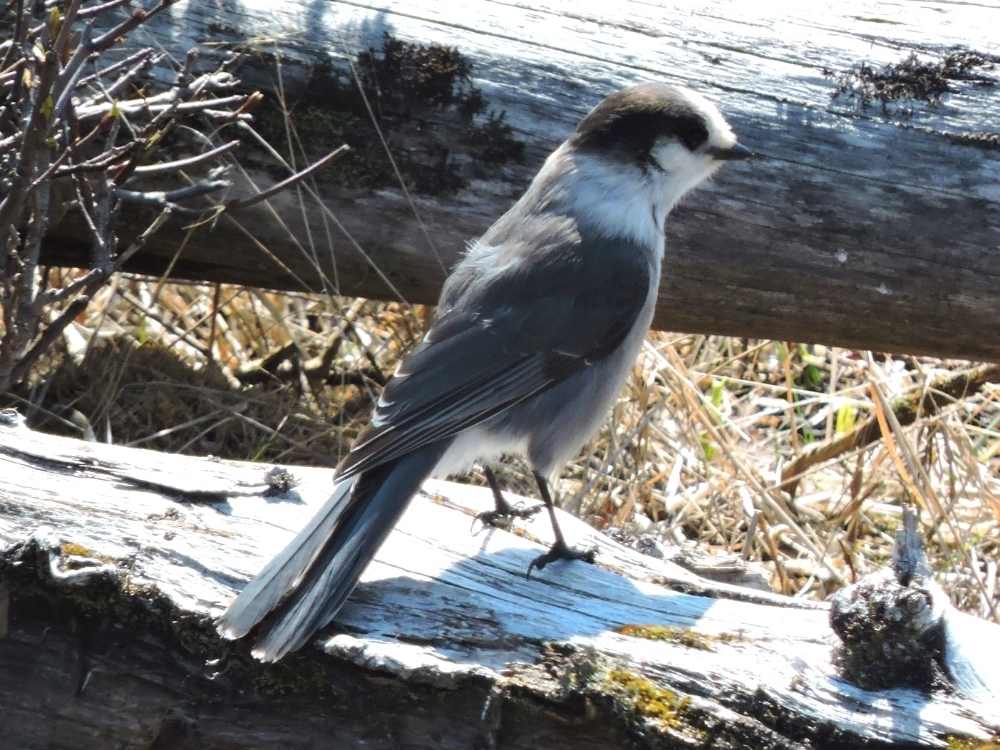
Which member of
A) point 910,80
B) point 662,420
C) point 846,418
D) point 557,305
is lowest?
point 557,305

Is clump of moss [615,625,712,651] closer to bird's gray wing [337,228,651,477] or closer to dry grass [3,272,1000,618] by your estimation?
bird's gray wing [337,228,651,477]

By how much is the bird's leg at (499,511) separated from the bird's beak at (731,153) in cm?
118

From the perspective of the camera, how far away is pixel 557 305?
10.8 ft

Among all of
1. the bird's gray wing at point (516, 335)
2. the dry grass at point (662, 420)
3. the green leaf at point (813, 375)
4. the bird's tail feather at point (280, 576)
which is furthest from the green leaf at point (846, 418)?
the bird's tail feather at point (280, 576)

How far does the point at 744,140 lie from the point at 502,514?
1505 mm

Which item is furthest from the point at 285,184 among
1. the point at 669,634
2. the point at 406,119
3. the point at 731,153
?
the point at 669,634

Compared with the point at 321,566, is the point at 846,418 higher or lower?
higher

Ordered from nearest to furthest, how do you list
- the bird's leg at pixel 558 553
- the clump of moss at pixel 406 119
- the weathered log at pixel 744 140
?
1. the bird's leg at pixel 558 553
2. the weathered log at pixel 744 140
3. the clump of moss at pixel 406 119

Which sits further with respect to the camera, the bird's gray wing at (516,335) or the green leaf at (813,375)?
the green leaf at (813,375)

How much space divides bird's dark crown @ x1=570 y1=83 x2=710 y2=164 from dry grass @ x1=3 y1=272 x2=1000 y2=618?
120cm

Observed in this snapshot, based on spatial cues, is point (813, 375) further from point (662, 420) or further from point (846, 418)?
point (662, 420)

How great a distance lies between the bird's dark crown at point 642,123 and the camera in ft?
11.0

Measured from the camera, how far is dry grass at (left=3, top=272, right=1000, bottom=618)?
4.20m

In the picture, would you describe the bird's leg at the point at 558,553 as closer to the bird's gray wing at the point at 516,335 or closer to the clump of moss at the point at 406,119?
the bird's gray wing at the point at 516,335
